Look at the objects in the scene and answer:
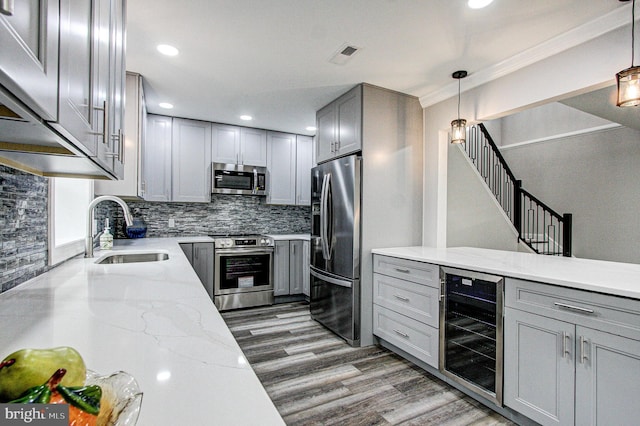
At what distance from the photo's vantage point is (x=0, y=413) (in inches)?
11.4

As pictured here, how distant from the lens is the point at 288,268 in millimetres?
4418

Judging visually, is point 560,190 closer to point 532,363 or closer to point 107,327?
point 532,363

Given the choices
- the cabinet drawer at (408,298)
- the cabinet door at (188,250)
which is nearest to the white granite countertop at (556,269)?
the cabinet drawer at (408,298)

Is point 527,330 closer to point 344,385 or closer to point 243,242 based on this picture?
point 344,385

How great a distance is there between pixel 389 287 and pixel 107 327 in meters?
2.35

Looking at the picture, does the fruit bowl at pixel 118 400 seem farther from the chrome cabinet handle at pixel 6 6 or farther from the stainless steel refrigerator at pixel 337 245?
the stainless steel refrigerator at pixel 337 245

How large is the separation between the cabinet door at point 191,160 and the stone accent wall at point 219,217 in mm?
308

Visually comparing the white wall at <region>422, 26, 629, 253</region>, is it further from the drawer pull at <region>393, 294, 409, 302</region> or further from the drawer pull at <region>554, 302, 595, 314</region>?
the drawer pull at <region>554, 302, 595, 314</region>

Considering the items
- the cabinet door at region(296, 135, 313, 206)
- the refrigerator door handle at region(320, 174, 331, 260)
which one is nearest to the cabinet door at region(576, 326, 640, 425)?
the refrigerator door handle at region(320, 174, 331, 260)

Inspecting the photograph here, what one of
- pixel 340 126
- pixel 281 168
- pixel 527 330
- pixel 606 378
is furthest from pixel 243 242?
pixel 606 378

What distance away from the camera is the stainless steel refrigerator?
301 cm

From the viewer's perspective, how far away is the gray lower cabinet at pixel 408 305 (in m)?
2.43

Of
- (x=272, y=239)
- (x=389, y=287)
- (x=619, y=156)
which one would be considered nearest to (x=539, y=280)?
(x=389, y=287)

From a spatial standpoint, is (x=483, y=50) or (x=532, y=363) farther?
(x=483, y=50)
